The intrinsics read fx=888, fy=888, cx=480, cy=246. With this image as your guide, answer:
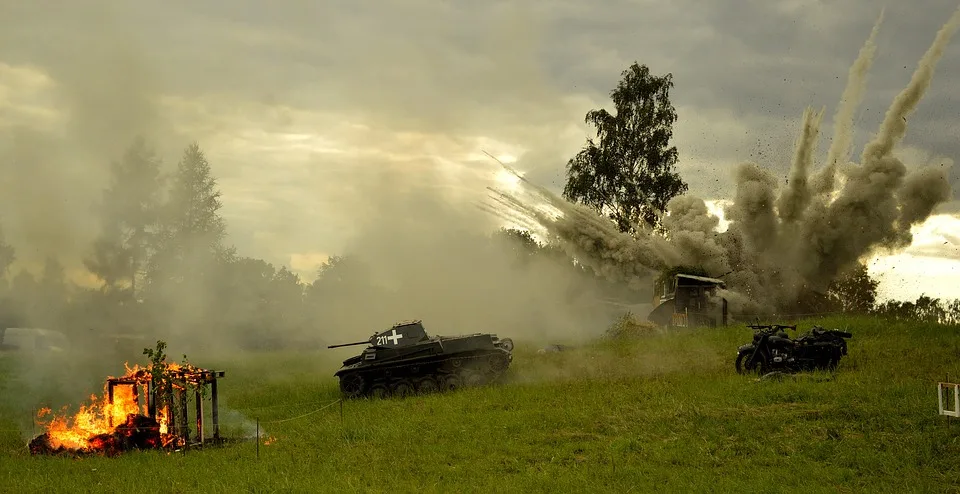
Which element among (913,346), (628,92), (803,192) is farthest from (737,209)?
(913,346)

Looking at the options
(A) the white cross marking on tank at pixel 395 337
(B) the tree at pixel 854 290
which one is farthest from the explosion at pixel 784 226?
(A) the white cross marking on tank at pixel 395 337

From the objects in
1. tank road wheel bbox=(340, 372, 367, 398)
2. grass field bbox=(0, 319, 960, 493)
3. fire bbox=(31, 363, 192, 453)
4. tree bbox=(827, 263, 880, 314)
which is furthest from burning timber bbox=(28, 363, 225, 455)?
tree bbox=(827, 263, 880, 314)

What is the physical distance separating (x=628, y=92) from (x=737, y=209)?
12.4 metres

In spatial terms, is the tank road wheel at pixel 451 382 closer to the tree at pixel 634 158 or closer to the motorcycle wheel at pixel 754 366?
the motorcycle wheel at pixel 754 366

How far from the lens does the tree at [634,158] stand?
54.0 m

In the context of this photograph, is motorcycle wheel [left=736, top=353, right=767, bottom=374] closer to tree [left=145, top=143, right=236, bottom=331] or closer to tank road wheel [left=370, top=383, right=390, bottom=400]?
tank road wheel [left=370, top=383, right=390, bottom=400]

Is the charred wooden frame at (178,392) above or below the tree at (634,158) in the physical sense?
below

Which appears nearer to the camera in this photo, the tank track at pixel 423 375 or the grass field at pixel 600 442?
the grass field at pixel 600 442

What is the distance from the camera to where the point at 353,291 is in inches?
1938

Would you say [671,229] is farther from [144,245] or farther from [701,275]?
[144,245]

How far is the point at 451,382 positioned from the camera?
92.5ft

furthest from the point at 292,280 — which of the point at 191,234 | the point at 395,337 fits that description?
the point at 395,337

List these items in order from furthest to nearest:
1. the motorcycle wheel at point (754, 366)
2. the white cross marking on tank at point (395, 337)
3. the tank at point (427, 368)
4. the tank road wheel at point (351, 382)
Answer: the white cross marking on tank at point (395, 337), the tank road wheel at point (351, 382), the tank at point (427, 368), the motorcycle wheel at point (754, 366)

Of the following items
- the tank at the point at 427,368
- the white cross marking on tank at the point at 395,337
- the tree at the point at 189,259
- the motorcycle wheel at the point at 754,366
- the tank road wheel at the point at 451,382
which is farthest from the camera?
the tree at the point at 189,259
